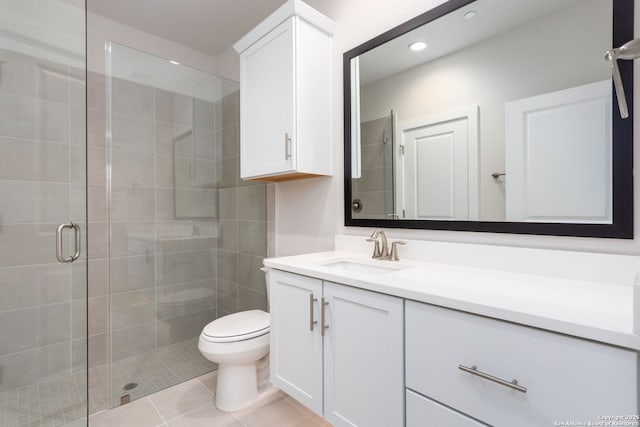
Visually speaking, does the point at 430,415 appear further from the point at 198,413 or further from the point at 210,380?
the point at 210,380

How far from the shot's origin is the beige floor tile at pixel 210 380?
1.86 meters

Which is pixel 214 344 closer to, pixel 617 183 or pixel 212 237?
pixel 212 237

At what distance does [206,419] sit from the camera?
1575 mm

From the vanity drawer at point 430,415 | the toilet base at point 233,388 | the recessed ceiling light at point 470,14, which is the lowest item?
the toilet base at point 233,388

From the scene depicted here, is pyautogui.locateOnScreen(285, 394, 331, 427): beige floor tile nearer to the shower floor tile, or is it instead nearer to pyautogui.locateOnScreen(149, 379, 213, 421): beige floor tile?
pyautogui.locateOnScreen(149, 379, 213, 421): beige floor tile

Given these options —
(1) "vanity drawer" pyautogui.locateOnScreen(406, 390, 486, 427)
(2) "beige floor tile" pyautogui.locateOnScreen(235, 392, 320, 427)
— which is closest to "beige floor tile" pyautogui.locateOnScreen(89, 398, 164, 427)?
(2) "beige floor tile" pyautogui.locateOnScreen(235, 392, 320, 427)

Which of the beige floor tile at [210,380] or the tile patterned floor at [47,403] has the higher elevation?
the tile patterned floor at [47,403]

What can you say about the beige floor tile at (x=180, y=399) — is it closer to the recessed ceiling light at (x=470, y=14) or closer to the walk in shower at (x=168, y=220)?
the walk in shower at (x=168, y=220)

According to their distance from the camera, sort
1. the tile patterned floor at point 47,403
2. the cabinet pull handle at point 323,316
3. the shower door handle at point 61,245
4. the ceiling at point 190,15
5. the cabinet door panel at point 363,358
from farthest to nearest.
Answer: the ceiling at point 190,15 < the shower door handle at point 61,245 < the tile patterned floor at point 47,403 < the cabinet pull handle at point 323,316 < the cabinet door panel at point 363,358

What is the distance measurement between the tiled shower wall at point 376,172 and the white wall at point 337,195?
12cm

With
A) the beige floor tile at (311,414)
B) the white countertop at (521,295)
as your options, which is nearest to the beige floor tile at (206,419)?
the beige floor tile at (311,414)

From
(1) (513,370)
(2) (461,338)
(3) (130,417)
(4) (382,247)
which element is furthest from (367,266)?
(3) (130,417)

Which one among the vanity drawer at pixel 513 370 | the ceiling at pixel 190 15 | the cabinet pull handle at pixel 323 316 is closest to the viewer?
the vanity drawer at pixel 513 370

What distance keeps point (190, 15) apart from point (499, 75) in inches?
87.5
